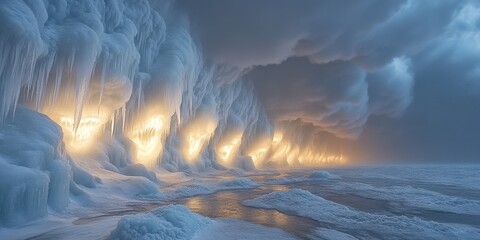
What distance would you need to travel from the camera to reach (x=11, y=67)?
880 centimetres

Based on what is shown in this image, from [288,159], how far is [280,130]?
1111 cm

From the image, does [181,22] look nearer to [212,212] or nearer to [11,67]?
[11,67]

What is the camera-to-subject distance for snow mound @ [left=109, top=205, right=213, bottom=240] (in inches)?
224

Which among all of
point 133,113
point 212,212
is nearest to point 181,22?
point 133,113

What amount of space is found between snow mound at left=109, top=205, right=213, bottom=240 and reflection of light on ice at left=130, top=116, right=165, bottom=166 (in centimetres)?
1371

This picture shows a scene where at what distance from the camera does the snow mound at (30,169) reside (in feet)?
23.0

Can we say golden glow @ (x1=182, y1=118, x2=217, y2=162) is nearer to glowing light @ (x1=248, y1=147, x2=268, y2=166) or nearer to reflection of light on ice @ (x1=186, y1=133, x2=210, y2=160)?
reflection of light on ice @ (x1=186, y1=133, x2=210, y2=160)

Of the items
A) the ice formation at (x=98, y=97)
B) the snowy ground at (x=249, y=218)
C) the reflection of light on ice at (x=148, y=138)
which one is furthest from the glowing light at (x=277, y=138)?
the snowy ground at (x=249, y=218)

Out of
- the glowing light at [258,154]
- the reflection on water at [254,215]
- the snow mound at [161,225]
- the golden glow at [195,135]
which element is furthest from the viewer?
the glowing light at [258,154]

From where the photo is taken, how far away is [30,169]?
7.57 meters

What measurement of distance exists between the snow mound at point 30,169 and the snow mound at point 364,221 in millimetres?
6361

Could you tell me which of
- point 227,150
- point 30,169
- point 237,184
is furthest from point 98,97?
point 227,150

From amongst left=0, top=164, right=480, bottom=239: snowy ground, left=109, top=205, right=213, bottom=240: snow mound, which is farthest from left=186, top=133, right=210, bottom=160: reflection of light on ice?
left=109, top=205, right=213, bottom=240: snow mound

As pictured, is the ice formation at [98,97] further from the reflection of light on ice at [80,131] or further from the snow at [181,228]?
the snow at [181,228]
